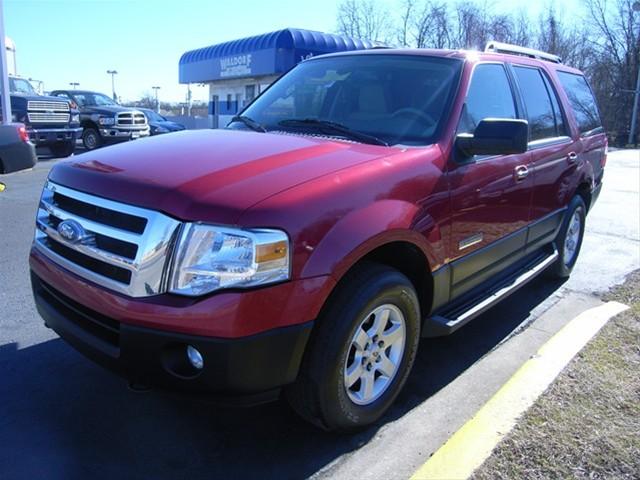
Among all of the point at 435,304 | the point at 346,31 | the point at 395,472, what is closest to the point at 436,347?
the point at 435,304

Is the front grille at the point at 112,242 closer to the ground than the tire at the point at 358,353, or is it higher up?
higher up

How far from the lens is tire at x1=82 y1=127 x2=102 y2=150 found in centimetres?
1766

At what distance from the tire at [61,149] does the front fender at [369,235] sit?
542 inches

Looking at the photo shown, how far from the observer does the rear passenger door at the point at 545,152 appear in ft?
13.9

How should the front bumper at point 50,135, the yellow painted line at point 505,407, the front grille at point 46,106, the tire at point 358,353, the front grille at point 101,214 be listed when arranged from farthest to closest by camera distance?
1. the front grille at point 46,106
2. the front bumper at point 50,135
3. the yellow painted line at point 505,407
4. the tire at point 358,353
5. the front grille at point 101,214

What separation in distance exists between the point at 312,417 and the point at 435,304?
40.1 inches

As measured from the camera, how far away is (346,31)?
148 ft

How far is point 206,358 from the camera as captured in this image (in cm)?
220

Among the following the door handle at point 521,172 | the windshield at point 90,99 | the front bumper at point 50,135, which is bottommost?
the front bumper at point 50,135

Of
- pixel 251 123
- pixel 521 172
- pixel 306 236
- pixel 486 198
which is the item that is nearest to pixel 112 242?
pixel 306 236

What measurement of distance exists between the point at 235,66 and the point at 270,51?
4.11m

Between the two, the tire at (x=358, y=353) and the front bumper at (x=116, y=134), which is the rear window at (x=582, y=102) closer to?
the tire at (x=358, y=353)

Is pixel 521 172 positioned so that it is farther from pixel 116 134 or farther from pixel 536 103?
pixel 116 134

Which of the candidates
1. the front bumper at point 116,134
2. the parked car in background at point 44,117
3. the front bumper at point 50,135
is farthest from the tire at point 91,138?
the front bumper at point 50,135
